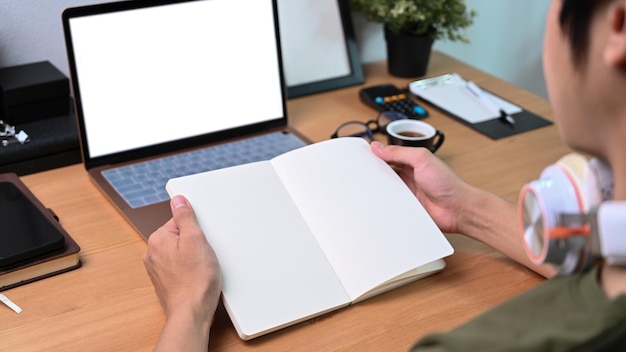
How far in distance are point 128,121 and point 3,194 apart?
237mm

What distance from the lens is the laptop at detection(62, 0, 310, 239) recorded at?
1.11 meters

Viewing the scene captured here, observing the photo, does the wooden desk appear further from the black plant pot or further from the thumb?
the black plant pot

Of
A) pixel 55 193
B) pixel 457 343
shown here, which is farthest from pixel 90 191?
pixel 457 343

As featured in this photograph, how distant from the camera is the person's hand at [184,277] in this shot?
31.1 inches

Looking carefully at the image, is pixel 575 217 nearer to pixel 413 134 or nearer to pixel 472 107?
pixel 413 134

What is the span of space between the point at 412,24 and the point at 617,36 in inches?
40.8

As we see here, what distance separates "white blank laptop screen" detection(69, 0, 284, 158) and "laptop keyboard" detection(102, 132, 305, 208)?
0.12 ft

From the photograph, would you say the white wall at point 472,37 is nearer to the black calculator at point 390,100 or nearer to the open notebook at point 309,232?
the black calculator at point 390,100

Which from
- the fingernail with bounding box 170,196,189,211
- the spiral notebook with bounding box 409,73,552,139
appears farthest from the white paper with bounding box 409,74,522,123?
the fingernail with bounding box 170,196,189,211

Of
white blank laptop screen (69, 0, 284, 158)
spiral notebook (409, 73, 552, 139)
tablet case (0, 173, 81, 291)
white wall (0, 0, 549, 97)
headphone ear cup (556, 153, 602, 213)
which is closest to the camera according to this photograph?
headphone ear cup (556, 153, 602, 213)

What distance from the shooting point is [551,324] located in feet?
1.93

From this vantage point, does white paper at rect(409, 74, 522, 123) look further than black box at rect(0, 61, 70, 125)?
Yes

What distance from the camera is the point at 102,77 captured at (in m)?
1.13

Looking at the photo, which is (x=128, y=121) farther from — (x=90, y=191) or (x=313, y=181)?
(x=313, y=181)
